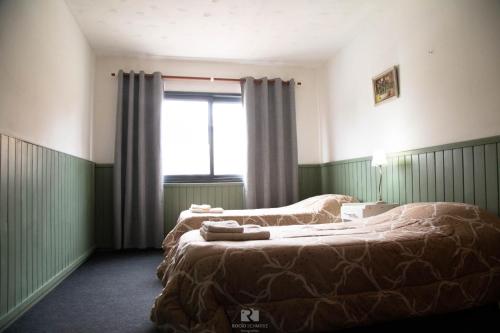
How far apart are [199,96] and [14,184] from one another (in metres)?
2.91

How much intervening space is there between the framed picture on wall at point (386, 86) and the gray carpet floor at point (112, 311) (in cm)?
208

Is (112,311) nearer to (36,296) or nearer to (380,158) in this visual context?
(36,296)

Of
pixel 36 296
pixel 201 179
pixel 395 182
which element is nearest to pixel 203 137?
pixel 201 179

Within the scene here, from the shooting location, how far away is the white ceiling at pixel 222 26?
312 centimetres

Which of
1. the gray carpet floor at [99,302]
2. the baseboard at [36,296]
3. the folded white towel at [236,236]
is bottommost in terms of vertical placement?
the gray carpet floor at [99,302]

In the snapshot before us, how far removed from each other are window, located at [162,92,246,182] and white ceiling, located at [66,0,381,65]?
0.66m

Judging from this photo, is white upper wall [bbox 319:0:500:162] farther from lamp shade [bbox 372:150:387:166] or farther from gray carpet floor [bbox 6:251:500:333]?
gray carpet floor [bbox 6:251:500:333]

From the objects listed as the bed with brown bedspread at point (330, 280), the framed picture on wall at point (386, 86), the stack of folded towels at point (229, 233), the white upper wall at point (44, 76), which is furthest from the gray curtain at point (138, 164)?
the framed picture on wall at point (386, 86)

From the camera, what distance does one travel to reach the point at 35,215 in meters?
2.33

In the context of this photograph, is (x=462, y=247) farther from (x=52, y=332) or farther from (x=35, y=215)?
(x=35, y=215)

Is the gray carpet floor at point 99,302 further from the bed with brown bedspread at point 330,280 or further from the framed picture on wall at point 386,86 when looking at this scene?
the framed picture on wall at point 386,86

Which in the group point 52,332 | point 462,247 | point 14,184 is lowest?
point 52,332

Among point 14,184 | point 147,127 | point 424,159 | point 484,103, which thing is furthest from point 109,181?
point 484,103

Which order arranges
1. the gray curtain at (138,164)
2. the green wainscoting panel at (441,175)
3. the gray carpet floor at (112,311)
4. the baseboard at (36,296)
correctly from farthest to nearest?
the gray curtain at (138,164) → the green wainscoting panel at (441,175) → the baseboard at (36,296) → the gray carpet floor at (112,311)
